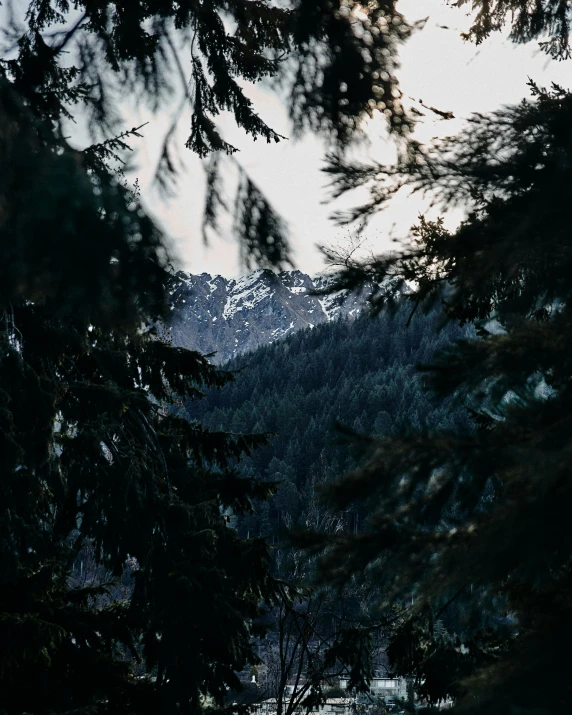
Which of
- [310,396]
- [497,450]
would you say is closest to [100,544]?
[497,450]

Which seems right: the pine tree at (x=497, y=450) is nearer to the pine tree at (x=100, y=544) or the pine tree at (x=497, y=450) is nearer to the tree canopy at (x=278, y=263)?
the tree canopy at (x=278, y=263)

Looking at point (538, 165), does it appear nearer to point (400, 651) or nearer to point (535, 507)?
point (535, 507)

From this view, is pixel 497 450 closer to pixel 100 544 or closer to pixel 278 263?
pixel 278 263

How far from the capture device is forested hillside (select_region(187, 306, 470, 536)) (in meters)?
64.2

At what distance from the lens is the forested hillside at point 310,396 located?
6425cm

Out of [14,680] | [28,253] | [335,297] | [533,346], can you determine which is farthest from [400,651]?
[28,253]

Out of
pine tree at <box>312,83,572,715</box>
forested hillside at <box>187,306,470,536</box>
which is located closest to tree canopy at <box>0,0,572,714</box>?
pine tree at <box>312,83,572,715</box>

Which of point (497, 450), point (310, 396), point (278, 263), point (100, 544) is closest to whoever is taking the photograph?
point (497, 450)

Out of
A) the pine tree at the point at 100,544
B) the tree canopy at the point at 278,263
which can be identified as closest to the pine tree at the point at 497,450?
the tree canopy at the point at 278,263

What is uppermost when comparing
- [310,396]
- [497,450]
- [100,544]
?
[310,396]

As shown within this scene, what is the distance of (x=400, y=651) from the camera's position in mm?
5848

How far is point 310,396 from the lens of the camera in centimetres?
9275

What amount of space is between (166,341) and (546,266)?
5.38 meters

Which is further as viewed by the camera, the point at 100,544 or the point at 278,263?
the point at 100,544
